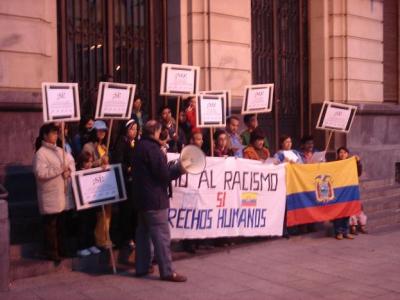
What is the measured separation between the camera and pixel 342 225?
11258 millimetres

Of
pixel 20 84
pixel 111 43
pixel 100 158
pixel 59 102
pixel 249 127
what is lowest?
pixel 100 158

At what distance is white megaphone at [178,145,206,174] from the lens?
8125 mm

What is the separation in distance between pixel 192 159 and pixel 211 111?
188 centimetres

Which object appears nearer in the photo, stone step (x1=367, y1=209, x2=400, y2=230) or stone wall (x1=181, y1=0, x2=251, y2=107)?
stone wall (x1=181, y1=0, x2=251, y2=107)

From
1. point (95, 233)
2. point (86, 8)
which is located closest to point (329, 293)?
point (95, 233)

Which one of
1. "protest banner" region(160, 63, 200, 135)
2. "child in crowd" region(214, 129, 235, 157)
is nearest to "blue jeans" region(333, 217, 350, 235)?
"child in crowd" region(214, 129, 235, 157)

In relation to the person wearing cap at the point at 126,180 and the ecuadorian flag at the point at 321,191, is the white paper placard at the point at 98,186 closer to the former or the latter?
the person wearing cap at the point at 126,180

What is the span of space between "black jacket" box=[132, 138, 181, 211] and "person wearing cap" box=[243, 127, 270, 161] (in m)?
2.66

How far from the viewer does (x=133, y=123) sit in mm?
9094

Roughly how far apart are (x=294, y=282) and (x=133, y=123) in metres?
3.12

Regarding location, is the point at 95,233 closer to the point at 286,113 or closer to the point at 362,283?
the point at 362,283

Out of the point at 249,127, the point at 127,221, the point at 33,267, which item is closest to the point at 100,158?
the point at 127,221

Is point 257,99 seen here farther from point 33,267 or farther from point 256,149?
point 33,267

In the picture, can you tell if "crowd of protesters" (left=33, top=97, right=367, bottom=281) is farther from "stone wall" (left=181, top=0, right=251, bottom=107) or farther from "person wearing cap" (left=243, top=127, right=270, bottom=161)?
"stone wall" (left=181, top=0, right=251, bottom=107)
